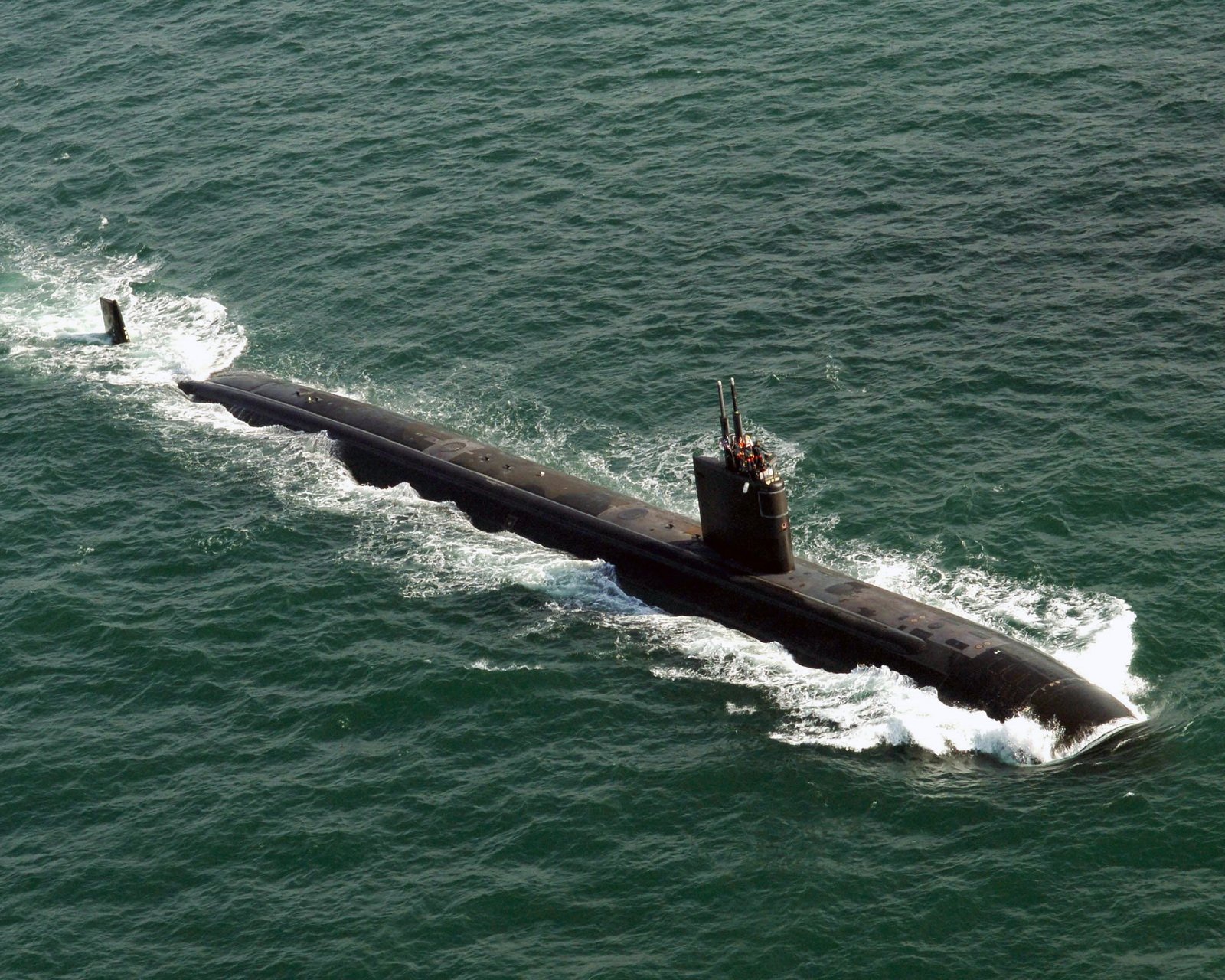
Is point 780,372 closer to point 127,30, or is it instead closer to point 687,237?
point 687,237

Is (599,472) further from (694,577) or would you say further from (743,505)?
(743,505)

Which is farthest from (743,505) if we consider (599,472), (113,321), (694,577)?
(113,321)

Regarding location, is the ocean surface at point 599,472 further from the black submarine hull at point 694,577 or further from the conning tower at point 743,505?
the conning tower at point 743,505

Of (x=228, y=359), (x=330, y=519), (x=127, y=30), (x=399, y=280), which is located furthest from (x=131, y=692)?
(x=127, y=30)

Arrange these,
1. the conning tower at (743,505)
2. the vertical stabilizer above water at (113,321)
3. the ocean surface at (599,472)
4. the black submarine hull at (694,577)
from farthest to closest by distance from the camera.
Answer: the vertical stabilizer above water at (113,321) → the conning tower at (743,505) → the black submarine hull at (694,577) → the ocean surface at (599,472)

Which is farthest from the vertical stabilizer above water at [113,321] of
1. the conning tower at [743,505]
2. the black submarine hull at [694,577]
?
A: the conning tower at [743,505]

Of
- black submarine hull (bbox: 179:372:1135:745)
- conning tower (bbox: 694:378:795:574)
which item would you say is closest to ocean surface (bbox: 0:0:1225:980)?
black submarine hull (bbox: 179:372:1135:745)
